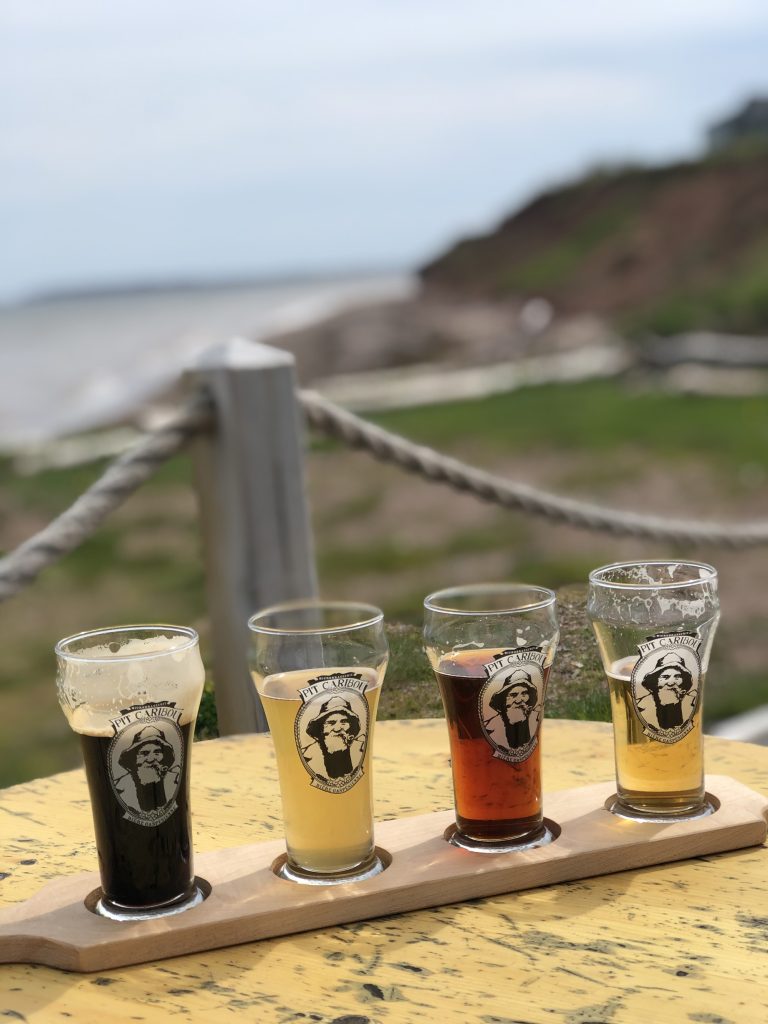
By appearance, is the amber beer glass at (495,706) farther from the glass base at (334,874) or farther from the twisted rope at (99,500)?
the twisted rope at (99,500)

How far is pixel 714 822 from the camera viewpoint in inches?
44.2

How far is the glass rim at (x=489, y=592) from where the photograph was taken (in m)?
1.09

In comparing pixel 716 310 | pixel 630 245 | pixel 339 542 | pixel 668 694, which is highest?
pixel 630 245

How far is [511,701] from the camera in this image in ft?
3.50

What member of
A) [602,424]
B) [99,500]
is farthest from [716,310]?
[99,500]

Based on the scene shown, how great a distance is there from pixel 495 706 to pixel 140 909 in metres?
0.34

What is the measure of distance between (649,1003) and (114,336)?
36395 mm

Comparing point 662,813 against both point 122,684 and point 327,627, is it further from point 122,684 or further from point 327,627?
point 122,684

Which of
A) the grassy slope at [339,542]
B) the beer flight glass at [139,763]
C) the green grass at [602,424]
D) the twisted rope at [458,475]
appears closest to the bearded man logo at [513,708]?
the beer flight glass at [139,763]

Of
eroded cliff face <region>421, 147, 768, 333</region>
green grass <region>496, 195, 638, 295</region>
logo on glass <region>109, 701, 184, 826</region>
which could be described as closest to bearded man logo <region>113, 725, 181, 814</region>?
logo on glass <region>109, 701, 184, 826</region>

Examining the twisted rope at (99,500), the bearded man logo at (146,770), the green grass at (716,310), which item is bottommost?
the bearded man logo at (146,770)

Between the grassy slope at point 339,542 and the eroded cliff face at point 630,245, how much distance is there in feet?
27.5

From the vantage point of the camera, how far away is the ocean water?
22391 mm

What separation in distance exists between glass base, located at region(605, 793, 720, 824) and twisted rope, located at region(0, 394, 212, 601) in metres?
0.90
